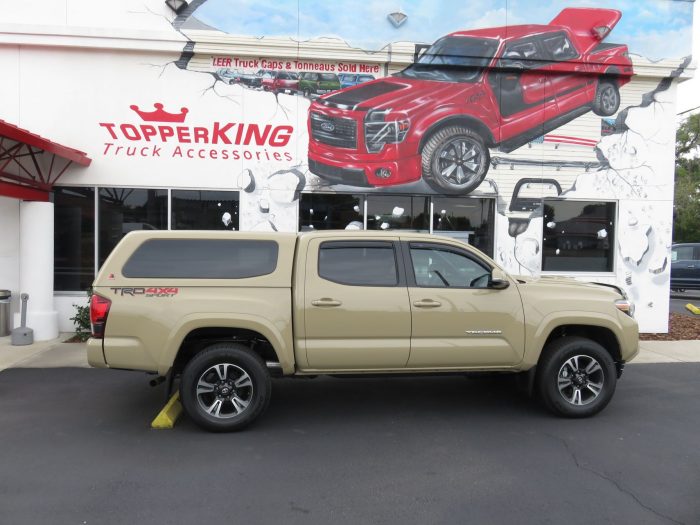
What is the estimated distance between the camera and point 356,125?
34.0ft

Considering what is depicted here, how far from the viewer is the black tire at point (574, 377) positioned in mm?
5277

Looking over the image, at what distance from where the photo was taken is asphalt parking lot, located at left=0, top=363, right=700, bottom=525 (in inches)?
138

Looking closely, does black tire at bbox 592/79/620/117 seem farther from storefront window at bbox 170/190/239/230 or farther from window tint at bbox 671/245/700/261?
window tint at bbox 671/245/700/261

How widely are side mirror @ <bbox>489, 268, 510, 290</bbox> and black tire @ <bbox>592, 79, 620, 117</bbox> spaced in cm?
750

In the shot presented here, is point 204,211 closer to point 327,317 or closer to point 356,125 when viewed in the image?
point 356,125

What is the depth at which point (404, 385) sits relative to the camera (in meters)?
6.55

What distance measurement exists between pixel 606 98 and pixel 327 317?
9185mm

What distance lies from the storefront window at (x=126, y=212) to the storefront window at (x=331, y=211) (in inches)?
107

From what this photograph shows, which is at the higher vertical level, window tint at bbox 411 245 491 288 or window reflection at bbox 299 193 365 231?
window reflection at bbox 299 193 365 231

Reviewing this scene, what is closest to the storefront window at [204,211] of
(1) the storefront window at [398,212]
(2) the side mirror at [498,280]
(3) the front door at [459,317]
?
(1) the storefront window at [398,212]

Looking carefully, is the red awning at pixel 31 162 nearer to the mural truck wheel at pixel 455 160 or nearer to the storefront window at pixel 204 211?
the storefront window at pixel 204 211

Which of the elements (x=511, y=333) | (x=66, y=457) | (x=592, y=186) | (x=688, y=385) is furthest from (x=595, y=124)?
(x=66, y=457)

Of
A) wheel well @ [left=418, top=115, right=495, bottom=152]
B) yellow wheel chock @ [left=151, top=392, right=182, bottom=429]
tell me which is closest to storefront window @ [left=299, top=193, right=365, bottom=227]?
wheel well @ [left=418, top=115, right=495, bottom=152]

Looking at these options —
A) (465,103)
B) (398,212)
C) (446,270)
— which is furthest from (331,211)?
(446,270)
